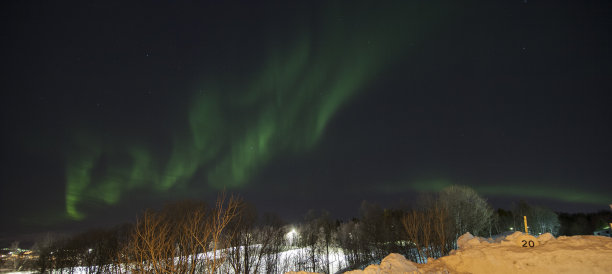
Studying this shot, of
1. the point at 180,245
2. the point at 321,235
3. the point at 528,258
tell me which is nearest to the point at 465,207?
the point at 321,235

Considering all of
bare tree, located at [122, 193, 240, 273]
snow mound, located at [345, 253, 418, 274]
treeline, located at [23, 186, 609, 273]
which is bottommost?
treeline, located at [23, 186, 609, 273]

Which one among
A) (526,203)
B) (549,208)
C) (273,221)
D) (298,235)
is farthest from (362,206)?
(549,208)

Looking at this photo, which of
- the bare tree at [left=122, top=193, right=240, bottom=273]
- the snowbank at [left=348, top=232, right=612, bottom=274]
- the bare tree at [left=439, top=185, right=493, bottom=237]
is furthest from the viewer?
the bare tree at [left=439, top=185, right=493, bottom=237]

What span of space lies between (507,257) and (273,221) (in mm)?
44138

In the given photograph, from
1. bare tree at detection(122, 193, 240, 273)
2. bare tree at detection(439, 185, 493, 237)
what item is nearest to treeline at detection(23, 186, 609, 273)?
bare tree at detection(439, 185, 493, 237)

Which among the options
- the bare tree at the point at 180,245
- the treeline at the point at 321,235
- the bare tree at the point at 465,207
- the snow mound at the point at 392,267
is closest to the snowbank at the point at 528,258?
the snow mound at the point at 392,267

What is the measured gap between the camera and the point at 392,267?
36.2 feet

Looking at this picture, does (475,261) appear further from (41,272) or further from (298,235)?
(41,272)

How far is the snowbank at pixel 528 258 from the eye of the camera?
8.15 m

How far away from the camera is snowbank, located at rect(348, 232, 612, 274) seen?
26.7 ft

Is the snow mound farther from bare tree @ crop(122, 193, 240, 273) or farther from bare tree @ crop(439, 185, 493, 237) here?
bare tree @ crop(439, 185, 493, 237)

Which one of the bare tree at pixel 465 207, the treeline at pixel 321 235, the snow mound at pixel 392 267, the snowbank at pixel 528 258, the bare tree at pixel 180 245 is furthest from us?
the bare tree at pixel 465 207

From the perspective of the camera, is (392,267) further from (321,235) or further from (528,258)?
(321,235)

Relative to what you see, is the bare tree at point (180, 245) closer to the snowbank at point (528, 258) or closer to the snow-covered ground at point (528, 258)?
the snow-covered ground at point (528, 258)
